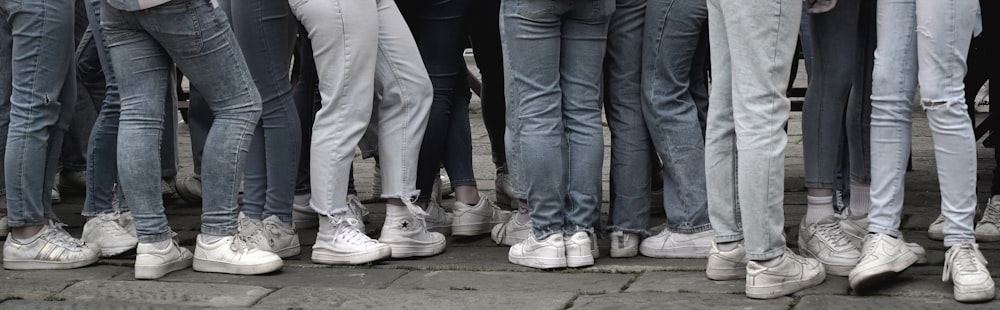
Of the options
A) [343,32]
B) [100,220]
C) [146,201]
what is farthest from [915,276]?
[100,220]

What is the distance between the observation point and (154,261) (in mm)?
4500

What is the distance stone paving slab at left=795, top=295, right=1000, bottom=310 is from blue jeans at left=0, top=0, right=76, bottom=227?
2522mm

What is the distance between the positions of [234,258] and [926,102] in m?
2.16

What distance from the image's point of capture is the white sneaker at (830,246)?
4223mm

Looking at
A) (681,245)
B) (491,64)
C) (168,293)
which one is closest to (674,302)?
(681,245)

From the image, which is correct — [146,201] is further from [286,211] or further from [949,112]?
[949,112]

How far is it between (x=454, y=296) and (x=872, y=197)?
3.98ft

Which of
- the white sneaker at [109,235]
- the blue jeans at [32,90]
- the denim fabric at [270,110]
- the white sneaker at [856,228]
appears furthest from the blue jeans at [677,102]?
the blue jeans at [32,90]

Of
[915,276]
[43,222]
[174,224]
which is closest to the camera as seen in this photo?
[915,276]

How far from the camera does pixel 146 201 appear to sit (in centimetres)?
451

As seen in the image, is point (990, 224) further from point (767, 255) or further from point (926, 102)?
point (767, 255)

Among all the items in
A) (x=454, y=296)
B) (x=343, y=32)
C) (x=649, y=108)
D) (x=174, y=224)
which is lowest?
(x=174, y=224)

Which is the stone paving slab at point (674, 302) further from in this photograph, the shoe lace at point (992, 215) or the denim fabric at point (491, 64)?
the denim fabric at point (491, 64)

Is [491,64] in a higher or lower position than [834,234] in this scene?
higher
